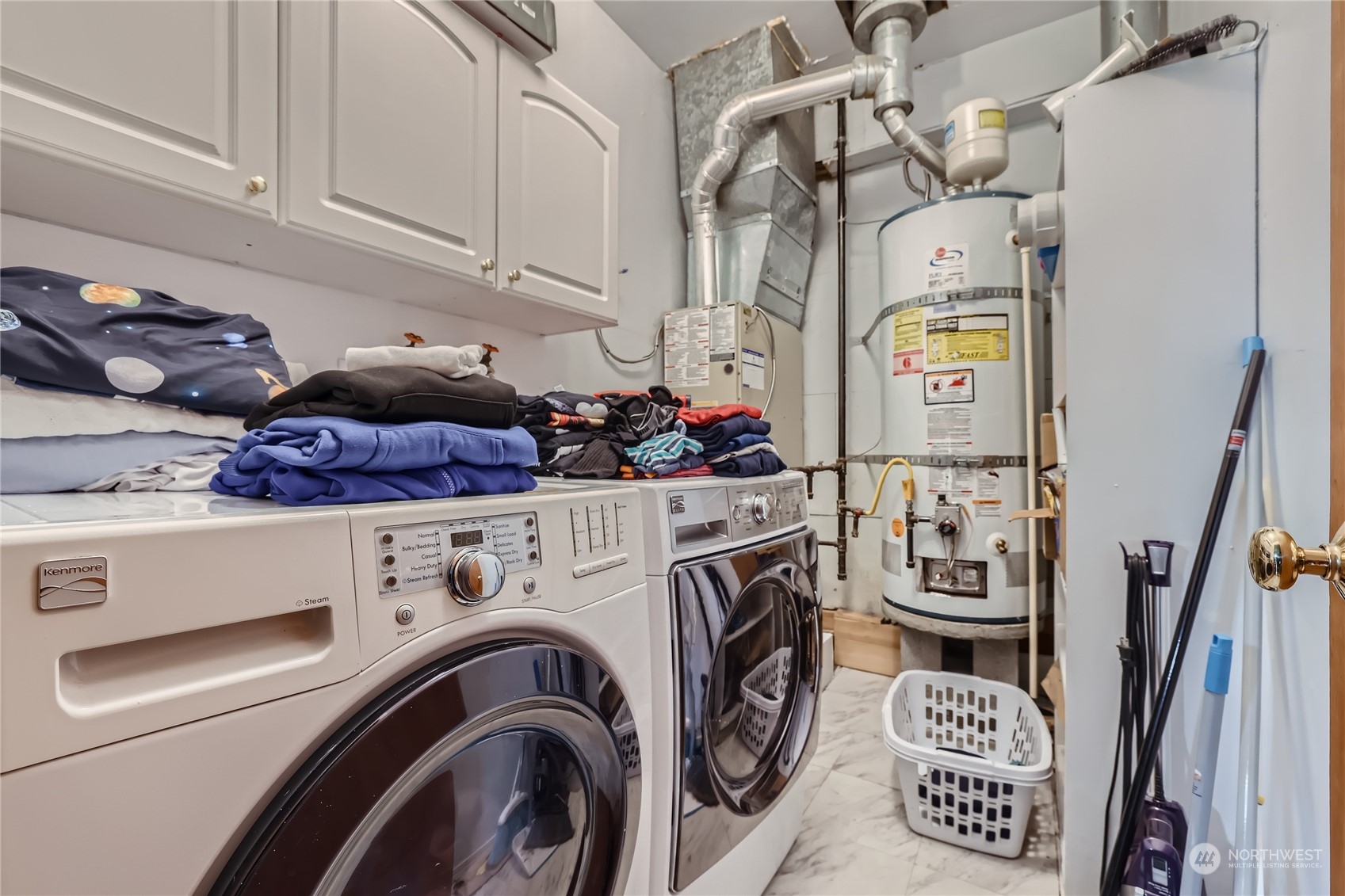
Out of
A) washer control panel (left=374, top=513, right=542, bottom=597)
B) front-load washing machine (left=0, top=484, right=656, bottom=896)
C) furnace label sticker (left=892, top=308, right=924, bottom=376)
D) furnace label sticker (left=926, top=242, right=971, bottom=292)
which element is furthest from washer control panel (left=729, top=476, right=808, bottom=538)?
furnace label sticker (left=926, top=242, right=971, bottom=292)

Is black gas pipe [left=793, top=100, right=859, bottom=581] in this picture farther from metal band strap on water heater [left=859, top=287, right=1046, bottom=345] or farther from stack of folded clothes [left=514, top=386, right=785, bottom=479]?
stack of folded clothes [left=514, top=386, right=785, bottom=479]

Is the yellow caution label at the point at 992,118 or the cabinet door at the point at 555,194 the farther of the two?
the yellow caution label at the point at 992,118

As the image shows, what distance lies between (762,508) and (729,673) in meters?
0.32

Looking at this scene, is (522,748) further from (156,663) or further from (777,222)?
(777,222)

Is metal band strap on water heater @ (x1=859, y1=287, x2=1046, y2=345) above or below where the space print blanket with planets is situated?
above

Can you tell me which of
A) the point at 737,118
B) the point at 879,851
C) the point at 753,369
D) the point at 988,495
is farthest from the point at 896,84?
the point at 879,851

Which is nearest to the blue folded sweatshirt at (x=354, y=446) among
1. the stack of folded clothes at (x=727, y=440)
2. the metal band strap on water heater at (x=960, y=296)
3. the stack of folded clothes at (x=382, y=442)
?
the stack of folded clothes at (x=382, y=442)

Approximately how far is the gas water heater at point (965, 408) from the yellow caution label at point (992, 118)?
0.69ft

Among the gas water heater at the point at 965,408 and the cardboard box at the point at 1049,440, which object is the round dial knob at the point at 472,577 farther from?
the gas water heater at the point at 965,408

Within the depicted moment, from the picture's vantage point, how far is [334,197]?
1.01m

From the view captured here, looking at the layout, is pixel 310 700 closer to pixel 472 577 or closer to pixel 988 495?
pixel 472 577

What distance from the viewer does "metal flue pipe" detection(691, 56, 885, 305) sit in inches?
83.2

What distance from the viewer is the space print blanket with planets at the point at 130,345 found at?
79 centimetres

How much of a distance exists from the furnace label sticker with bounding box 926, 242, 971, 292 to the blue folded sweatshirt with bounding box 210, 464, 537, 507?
6.11 ft
